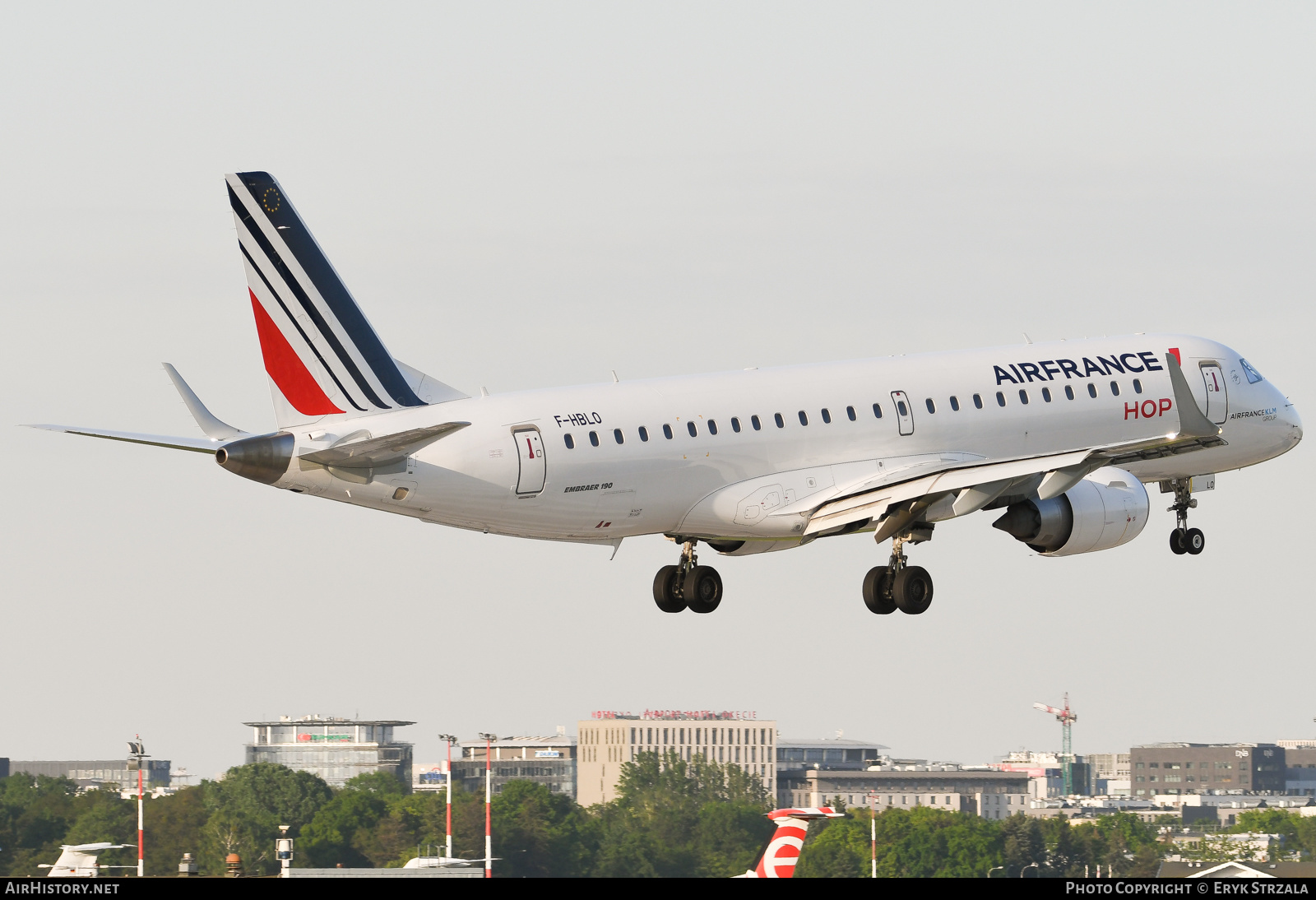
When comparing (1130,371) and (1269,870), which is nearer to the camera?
(1130,371)

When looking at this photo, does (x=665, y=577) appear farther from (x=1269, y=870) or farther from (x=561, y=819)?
(x=561, y=819)

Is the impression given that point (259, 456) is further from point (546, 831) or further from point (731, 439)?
point (546, 831)

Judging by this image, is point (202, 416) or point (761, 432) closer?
point (202, 416)

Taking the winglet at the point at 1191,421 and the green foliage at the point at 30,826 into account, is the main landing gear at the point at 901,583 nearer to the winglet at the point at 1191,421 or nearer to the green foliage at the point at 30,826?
the winglet at the point at 1191,421

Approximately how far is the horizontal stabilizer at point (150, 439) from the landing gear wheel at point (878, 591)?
51.9 feet

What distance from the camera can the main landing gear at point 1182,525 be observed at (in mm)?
63750

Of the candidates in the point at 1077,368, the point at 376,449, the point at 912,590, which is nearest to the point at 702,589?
the point at 912,590

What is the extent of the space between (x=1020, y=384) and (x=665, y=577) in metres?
9.95

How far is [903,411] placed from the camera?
56219 mm

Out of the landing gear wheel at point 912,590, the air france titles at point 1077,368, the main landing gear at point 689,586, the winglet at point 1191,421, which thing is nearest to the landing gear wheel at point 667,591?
the main landing gear at point 689,586

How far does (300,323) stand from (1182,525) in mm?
25928

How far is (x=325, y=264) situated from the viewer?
2021 inches

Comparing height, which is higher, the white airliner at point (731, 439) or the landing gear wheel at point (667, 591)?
the white airliner at point (731, 439)
